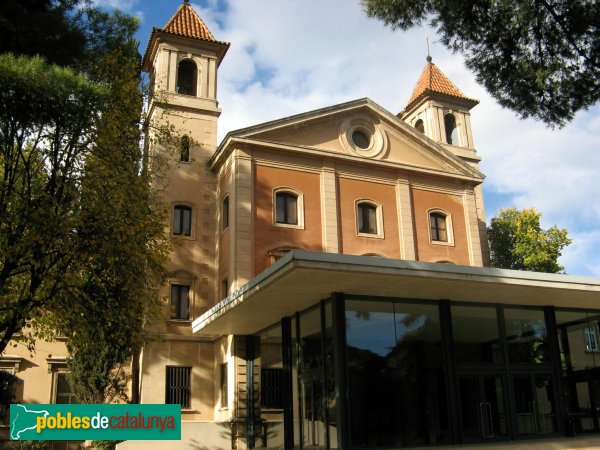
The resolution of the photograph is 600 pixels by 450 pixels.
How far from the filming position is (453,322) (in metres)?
17.6

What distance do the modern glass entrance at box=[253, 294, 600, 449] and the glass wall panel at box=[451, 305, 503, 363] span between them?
0.09 ft

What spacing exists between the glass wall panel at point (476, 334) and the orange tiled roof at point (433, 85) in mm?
21277

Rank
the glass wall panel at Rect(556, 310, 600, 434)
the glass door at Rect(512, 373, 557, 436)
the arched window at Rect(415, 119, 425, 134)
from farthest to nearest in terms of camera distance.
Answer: the arched window at Rect(415, 119, 425, 134)
the glass wall panel at Rect(556, 310, 600, 434)
the glass door at Rect(512, 373, 557, 436)

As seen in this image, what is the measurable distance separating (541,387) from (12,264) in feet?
46.9

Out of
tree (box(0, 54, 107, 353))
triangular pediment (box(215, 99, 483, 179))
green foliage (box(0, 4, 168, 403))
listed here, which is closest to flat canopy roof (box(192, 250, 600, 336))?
green foliage (box(0, 4, 168, 403))

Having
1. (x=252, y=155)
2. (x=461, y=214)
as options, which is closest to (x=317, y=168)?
(x=252, y=155)

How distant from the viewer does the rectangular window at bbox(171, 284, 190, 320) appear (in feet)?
87.4

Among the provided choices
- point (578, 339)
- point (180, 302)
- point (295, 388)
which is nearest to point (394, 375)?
point (295, 388)

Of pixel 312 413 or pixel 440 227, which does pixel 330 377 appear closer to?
pixel 312 413

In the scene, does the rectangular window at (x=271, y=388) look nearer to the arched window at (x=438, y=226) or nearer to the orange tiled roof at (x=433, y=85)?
the arched window at (x=438, y=226)

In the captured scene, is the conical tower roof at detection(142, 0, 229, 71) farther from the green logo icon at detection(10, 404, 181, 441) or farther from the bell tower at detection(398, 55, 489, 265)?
the green logo icon at detection(10, 404, 181, 441)

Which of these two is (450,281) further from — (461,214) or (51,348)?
(51,348)

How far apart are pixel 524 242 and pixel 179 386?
26620 millimetres

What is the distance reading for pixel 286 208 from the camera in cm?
2678
